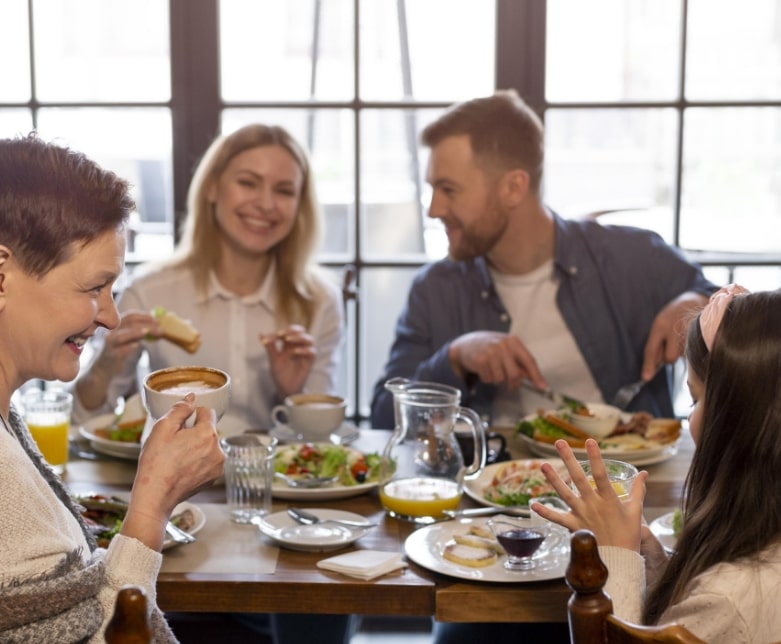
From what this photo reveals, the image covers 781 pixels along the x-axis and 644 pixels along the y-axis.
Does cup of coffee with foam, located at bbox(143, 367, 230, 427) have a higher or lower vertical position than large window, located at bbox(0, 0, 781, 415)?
lower

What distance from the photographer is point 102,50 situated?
→ 352 cm

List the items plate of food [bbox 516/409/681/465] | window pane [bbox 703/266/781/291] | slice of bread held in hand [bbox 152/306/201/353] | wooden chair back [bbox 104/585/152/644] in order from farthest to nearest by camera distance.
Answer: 1. window pane [bbox 703/266/781/291]
2. slice of bread held in hand [bbox 152/306/201/353]
3. plate of food [bbox 516/409/681/465]
4. wooden chair back [bbox 104/585/152/644]

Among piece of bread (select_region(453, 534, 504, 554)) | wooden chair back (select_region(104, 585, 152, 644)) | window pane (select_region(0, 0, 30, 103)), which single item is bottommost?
piece of bread (select_region(453, 534, 504, 554))

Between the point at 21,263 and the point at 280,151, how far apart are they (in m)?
1.75

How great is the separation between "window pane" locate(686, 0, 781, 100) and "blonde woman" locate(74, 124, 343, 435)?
1.27 metres

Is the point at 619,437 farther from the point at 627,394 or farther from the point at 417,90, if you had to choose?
the point at 417,90

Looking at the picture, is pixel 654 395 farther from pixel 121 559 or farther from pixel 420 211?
pixel 121 559

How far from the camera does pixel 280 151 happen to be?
312cm

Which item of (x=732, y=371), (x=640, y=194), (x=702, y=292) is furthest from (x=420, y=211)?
(x=732, y=371)

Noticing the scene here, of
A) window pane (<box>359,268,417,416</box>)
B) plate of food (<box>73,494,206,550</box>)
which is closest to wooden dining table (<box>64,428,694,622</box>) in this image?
plate of food (<box>73,494,206,550</box>)

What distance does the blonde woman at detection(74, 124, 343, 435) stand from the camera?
3.02m

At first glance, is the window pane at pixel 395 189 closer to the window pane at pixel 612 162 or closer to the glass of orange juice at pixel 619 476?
the window pane at pixel 612 162

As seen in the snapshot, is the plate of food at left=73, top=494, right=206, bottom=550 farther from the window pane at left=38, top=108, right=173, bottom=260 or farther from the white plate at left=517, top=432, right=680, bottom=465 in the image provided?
the window pane at left=38, top=108, right=173, bottom=260

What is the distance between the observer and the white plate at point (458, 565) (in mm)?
1751
